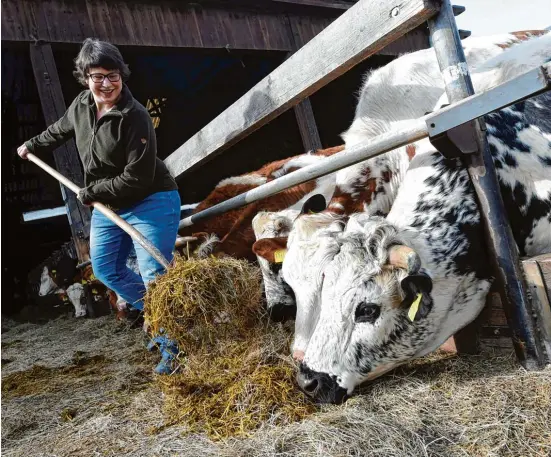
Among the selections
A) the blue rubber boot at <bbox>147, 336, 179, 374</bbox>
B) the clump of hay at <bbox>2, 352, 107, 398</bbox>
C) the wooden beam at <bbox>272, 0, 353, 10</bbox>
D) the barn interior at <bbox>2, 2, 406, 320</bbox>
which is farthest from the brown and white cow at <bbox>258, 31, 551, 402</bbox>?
the wooden beam at <bbox>272, 0, 353, 10</bbox>

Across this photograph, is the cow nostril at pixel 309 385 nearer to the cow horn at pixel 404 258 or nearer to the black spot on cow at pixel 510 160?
the cow horn at pixel 404 258

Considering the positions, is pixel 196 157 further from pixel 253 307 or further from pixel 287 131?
pixel 287 131

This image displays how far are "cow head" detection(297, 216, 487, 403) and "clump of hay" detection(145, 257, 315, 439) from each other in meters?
0.20

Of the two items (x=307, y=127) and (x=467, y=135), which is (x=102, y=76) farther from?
(x=307, y=127)

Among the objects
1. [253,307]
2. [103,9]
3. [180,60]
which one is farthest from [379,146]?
[180,60]

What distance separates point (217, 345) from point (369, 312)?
850 millimetres

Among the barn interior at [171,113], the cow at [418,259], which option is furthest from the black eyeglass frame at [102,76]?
the barn interior at [171,113]

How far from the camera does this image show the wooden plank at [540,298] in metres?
2.42

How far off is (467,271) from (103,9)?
5.57m

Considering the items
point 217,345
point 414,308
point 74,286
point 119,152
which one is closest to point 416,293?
point 414,308

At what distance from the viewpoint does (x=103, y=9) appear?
620 centimetres

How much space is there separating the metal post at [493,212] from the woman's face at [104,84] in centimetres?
197

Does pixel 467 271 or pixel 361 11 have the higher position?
pixel 361 11

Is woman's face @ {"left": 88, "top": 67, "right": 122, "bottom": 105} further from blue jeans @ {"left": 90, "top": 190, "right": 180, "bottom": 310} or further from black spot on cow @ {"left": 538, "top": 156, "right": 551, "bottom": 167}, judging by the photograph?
black spot on cow @ {"left": 538, "top": 156, "right": 551, "bottom": 167}
